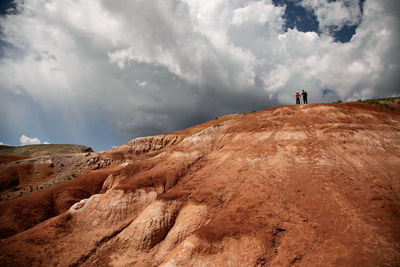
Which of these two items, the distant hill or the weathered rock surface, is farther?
the distant hill

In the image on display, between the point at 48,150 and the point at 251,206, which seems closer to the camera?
the point at 251,206

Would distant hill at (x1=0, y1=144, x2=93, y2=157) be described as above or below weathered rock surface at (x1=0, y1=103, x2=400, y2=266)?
above

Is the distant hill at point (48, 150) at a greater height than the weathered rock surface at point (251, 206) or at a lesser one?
greater

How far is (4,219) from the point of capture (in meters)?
18.2

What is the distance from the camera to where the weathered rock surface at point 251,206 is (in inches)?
332

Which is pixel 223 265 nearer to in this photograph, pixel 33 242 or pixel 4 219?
pixel 33 242

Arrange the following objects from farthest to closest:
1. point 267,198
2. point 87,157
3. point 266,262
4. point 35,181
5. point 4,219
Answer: point 87,157 → point 35,181 → point 4,219 → point 267,198 → point 266,262

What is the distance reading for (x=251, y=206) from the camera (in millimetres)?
10938

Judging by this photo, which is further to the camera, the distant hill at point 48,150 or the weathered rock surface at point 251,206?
the distant hill at point 48,150

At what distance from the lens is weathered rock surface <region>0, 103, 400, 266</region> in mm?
8438

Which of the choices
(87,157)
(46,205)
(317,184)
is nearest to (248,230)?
(317,184)

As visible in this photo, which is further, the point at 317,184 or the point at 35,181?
the point at 35,181

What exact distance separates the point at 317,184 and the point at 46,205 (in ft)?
85.2

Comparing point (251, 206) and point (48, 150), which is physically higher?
point (48, 150)
